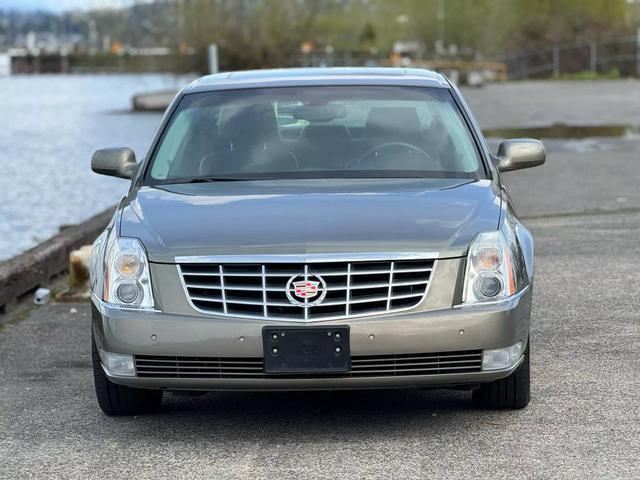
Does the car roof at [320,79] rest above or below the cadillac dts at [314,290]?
above

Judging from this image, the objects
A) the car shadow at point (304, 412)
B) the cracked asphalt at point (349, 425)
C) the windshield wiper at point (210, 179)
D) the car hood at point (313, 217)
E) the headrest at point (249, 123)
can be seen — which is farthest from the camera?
the headrest at point (249, 123)

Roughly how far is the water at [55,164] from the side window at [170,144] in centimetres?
1054

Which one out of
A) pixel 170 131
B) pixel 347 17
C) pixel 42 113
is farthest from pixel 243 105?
pixel 347 17

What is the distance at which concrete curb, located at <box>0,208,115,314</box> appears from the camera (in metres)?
9.39

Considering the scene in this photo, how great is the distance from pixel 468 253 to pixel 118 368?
4.85 feet

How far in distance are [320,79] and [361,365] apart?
7.29ft

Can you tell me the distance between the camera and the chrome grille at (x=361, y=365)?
5500mm

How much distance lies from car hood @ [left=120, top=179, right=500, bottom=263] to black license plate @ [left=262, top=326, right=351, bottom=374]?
1.04 ft

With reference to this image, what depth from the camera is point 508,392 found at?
603cm

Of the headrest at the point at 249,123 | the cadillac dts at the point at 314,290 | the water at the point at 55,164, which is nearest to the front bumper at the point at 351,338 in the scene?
the cadillac dts at the point at 314,290

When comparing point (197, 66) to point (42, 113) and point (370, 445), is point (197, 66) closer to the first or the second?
point (42, 113)

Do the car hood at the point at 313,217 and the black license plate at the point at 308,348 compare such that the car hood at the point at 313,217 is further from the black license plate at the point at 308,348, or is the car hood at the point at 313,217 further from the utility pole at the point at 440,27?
the utility pole at the point at 440,27

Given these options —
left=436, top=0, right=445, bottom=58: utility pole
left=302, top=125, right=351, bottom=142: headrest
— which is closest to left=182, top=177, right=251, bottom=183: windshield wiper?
left=302, top=125, right=351, bottom=142: headrest

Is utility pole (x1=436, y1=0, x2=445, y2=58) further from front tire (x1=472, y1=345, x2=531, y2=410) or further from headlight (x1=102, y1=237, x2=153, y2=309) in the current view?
headlight (x1=102, y1=237, x2=153, y2=309)
